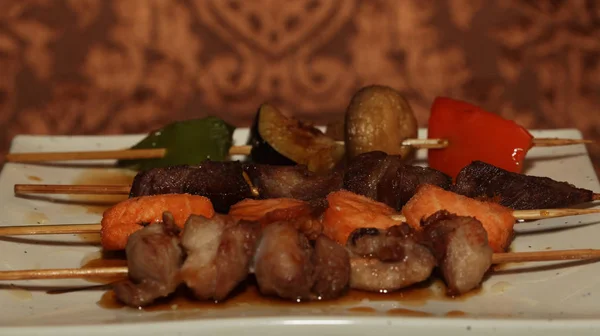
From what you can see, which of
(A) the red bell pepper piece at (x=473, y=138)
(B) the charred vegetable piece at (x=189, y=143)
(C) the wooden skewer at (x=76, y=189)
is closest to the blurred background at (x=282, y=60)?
(B) the charred vegetable piece at (x=189, y=143)

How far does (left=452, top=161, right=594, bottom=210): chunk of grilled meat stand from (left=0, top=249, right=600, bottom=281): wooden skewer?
420 millimetres

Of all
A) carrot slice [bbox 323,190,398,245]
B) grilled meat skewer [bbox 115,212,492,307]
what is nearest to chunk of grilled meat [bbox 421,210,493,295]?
grilled meat skewer [bbox 115,212,492,307]

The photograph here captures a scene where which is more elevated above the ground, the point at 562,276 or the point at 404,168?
the point at 404,168

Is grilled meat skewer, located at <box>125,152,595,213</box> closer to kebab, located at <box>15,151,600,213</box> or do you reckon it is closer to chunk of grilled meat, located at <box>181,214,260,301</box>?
kebab, located at <box>15,151,600,213</box>

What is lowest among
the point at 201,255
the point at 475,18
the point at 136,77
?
the point at 201,255

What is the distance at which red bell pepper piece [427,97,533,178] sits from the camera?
158 inches

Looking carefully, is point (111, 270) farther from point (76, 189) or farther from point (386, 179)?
point (386, 179)

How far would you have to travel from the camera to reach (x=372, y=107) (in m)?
4.14

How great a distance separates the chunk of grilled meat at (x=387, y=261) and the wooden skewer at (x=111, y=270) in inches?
13.9

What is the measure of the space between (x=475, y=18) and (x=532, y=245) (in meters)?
3.36

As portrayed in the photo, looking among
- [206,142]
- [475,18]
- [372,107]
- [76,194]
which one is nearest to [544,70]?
[475,18]

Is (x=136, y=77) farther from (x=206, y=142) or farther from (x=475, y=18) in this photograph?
(x=475, y=18)

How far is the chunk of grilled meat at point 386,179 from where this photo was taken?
11.9ft

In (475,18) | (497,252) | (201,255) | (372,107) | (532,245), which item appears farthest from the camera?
(475,18)
